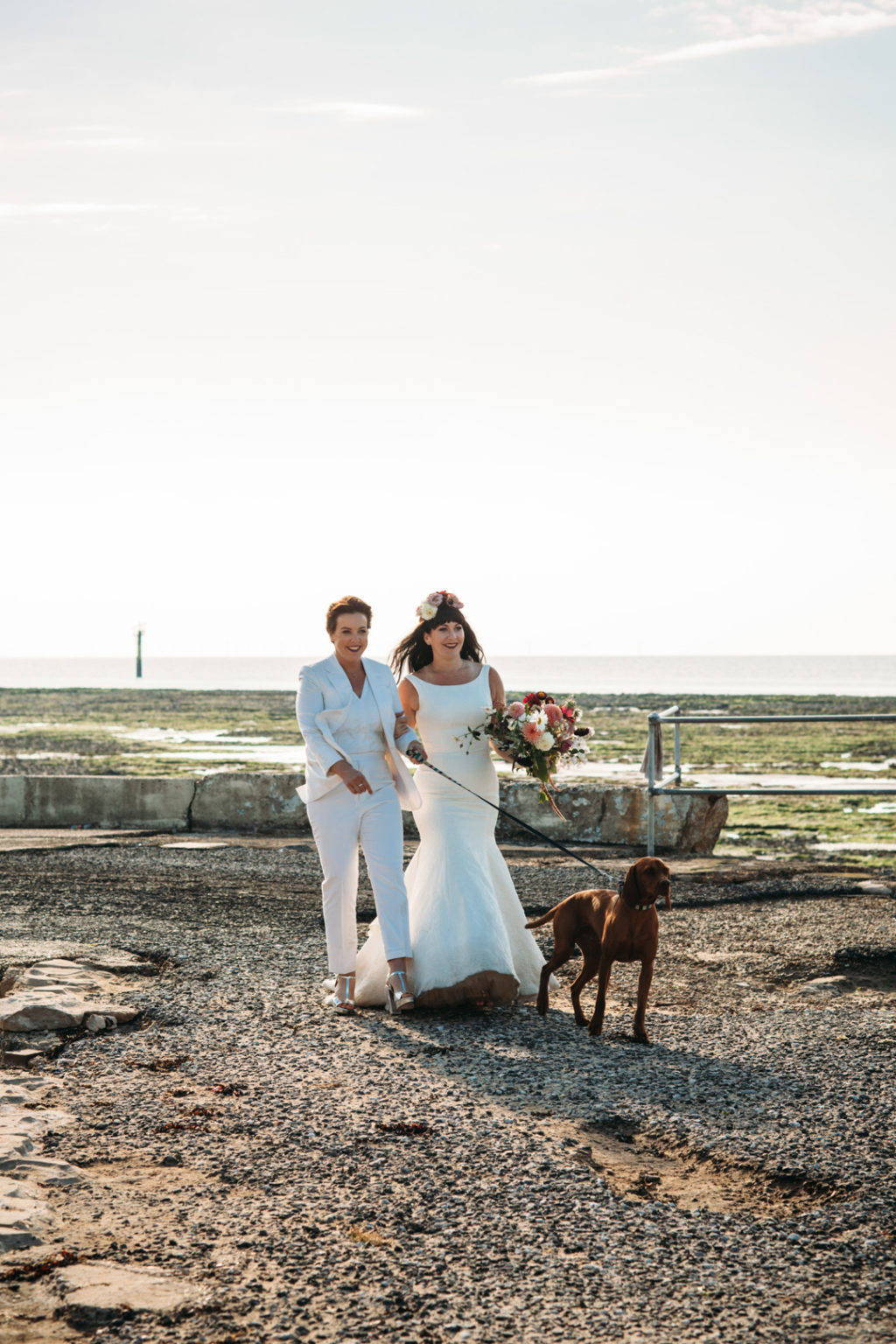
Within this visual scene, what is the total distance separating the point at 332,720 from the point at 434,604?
913mm

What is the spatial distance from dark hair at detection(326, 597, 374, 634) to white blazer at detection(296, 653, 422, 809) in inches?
6.4

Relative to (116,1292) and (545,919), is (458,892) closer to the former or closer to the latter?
(545,919)

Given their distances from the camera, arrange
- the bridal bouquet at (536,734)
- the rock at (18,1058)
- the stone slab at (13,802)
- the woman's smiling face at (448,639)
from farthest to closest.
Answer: the stone slab at (13,802) → the woman's smiling face at (448,639) → the bridal bouquet at (536,734) → the rock at (18,1058)

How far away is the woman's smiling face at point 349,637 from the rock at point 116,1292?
3430mm

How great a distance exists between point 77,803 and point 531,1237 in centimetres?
1173

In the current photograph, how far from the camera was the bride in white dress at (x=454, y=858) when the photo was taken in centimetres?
591

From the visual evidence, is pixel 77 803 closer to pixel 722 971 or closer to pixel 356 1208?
pixel 722 971

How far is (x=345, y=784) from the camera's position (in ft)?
19.6

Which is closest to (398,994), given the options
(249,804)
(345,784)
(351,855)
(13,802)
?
(351,855)

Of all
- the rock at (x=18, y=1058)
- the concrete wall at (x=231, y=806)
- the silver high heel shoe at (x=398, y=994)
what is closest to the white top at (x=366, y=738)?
the silver high heel shoe at (x=398, y=994)

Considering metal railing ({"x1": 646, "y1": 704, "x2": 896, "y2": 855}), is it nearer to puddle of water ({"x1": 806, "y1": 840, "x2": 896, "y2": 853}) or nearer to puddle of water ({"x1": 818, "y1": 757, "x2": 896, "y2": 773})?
puddle of water ({"x1": 806, "y1": 840, "x2": 896, "y2": 853})

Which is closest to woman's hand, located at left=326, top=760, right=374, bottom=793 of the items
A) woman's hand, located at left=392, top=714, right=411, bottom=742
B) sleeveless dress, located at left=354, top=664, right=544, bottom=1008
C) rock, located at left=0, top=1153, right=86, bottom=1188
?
woman's hand, located at left=392, top=714, right=411, bottom=742

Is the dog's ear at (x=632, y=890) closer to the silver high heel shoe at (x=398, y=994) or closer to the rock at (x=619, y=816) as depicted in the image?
the silver high heel shoe at (x=398, y=994)

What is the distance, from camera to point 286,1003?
6023 millimetres
